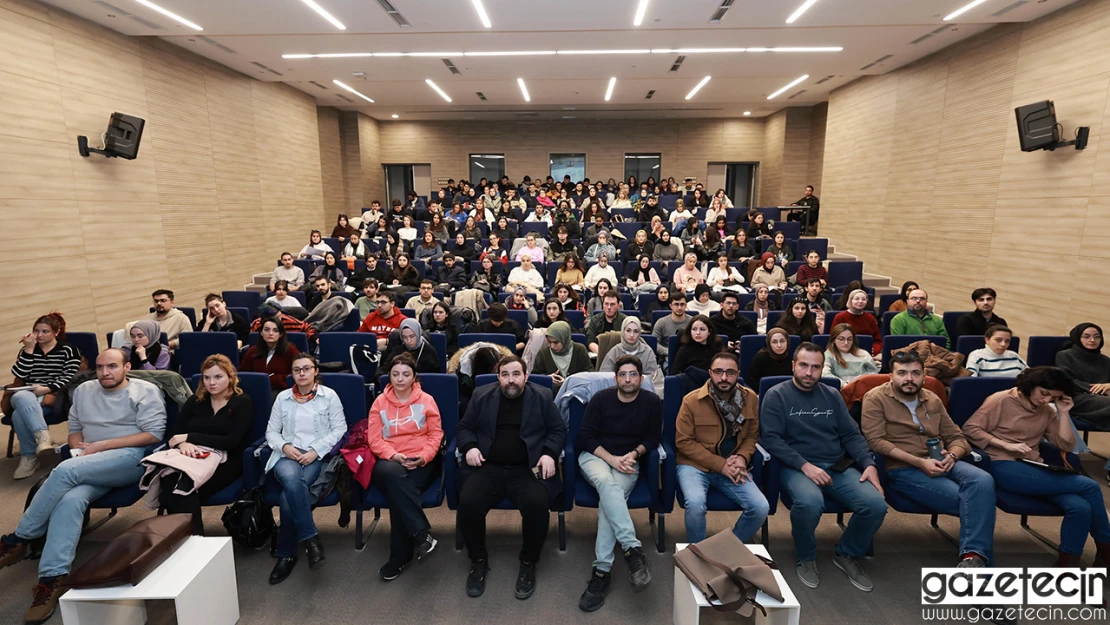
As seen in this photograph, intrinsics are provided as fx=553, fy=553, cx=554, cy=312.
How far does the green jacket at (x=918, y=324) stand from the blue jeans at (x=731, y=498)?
3106 millimetres

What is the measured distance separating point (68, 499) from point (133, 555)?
816 millimetres

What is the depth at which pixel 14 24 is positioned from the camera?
5590mm

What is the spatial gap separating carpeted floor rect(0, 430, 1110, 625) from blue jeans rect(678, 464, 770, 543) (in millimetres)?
342

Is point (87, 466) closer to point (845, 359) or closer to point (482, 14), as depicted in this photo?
point (845, 359)

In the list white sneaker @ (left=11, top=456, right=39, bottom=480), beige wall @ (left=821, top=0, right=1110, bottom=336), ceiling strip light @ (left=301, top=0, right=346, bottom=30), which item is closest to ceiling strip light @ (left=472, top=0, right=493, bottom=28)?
ceiling strip light @ (left=301, top=0, right=346, bottom=30)

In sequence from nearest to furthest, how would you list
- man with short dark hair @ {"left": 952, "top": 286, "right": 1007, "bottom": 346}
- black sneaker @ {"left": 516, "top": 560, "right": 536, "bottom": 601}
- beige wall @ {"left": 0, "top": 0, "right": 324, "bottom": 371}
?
black sneaker @ {"left": 516, "top": 560, "right": 536, "bottom": 601} → man with short dark hair @ {"left": 952, "top": 286, "right": 1007, "bottom": 346} → beige wall @ {"left": 0, "top": 0, "right": 324, "bottom": 371}

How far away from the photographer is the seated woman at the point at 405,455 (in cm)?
289

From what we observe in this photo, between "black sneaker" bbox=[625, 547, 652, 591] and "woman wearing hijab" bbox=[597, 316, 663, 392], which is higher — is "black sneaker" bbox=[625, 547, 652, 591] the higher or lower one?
the lower one

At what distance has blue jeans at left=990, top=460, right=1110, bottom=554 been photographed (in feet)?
9.11

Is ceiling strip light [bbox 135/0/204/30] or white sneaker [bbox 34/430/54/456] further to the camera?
ceiling strip light [bbox 135/0/204/30]

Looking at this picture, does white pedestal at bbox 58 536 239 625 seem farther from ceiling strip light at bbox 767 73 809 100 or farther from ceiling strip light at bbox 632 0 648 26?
ceiling strip light at bbox 767 73 809 100

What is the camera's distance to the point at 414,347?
4.20 m

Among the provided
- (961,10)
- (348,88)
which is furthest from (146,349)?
(961,10)

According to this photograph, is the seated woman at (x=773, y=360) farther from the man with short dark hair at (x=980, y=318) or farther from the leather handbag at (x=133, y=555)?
the leather handbag at (x=133, y=555)
